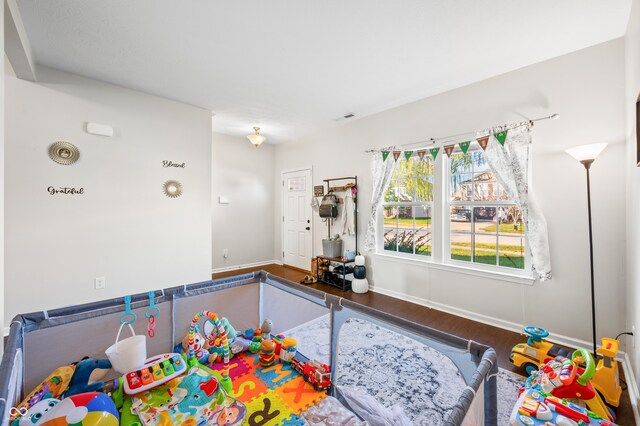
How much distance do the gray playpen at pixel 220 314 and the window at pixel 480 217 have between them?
2.30 meters

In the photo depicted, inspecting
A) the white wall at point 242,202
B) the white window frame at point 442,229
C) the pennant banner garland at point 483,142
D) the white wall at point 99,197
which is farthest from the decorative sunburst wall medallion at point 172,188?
the pennant banner garland at point 483,142

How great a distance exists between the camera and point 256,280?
6.96 ft

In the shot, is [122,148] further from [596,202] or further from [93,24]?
[596,202]

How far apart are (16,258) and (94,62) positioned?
2.00m

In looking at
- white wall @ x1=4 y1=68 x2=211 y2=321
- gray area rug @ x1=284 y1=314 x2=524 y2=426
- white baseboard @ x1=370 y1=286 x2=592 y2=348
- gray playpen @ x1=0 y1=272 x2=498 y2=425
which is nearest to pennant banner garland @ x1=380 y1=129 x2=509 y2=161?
white baseboard @ x1=370 y1=286 x2=592 y2=348

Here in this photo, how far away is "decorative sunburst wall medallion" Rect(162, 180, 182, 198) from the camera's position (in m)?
3.42

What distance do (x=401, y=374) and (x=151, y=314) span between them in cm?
179

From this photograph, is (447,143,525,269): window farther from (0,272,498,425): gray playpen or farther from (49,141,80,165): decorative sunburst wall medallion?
(49,141,80,165): decorative sunburst wall medallion

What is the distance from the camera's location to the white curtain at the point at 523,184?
251 centimetres

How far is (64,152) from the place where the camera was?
277 cm

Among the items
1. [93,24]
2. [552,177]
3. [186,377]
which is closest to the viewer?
[186,377]

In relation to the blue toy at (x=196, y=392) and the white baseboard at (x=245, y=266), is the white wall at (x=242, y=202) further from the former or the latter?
the blue toy at (x=196, y=392)

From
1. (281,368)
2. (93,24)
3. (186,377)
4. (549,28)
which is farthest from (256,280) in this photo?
(549,28)

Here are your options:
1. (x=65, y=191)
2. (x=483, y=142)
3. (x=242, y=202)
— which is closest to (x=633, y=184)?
(x=483, y=142)
